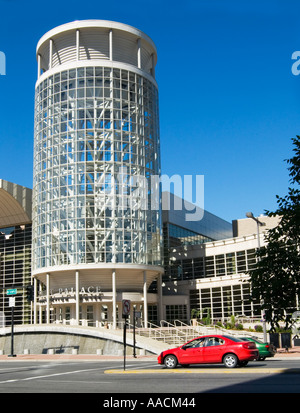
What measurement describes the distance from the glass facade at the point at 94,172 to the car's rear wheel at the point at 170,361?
109 feet

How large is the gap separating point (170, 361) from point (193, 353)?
49.7 inches

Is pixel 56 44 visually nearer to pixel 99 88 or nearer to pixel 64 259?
pixel 99 88

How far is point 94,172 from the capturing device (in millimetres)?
60094

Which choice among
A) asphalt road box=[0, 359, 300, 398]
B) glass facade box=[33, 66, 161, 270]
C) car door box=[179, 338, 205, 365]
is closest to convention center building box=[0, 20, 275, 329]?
glass facade box=[33, 66, 161, 270]

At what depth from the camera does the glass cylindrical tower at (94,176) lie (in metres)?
59.5

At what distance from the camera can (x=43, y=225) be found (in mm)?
62656

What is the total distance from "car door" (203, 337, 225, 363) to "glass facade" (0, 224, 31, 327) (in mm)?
53928

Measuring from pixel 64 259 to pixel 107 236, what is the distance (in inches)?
211

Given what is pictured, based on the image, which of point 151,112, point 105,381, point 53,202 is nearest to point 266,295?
point 105,381

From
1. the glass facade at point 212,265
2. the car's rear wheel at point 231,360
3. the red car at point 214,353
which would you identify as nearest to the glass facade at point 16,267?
the glass facade at point 212,265

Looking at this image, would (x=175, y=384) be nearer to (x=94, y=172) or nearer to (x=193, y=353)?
(x=193, y=353)

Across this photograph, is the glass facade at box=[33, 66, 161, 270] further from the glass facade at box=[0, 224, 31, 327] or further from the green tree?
the green tree

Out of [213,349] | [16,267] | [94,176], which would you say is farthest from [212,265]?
[213,349]

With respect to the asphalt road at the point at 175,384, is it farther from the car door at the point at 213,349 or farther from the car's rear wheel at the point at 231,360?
the car door at the point at 213,349
